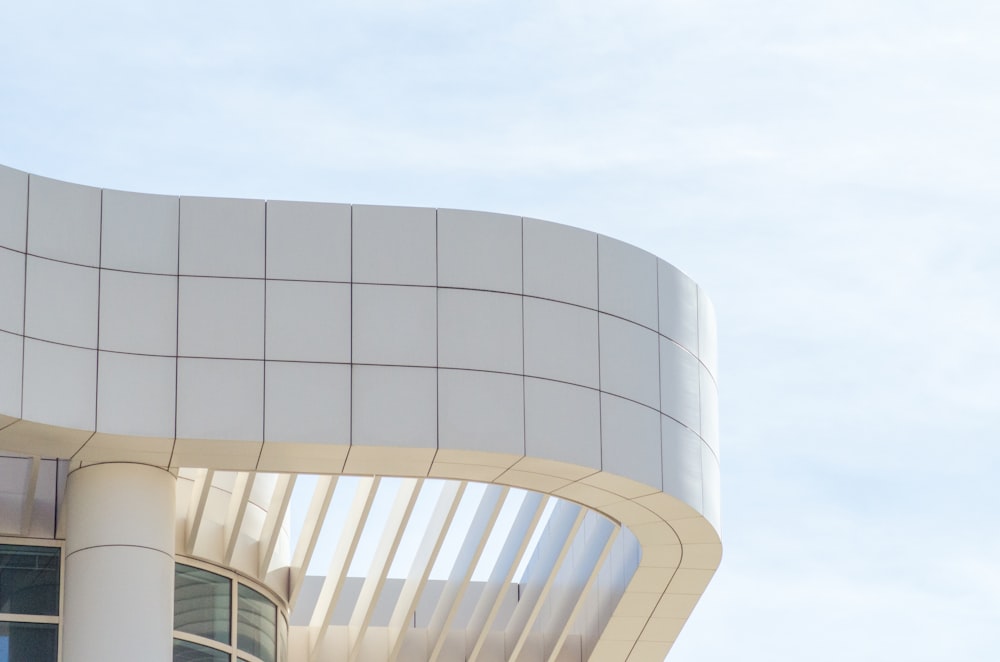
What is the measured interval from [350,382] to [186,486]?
9.39ft

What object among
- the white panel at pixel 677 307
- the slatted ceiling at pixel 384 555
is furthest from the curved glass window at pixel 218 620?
the white panel at pixel 677 307

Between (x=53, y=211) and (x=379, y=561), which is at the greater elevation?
(x=53, y=211)

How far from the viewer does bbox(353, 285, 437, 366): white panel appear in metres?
16.6

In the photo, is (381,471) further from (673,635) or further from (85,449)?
(673,635)

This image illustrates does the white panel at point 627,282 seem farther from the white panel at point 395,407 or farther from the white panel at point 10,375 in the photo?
the white panel at point 10,375

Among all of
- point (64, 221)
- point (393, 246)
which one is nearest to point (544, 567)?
point (393, 246)

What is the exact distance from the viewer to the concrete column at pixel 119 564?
15883mm

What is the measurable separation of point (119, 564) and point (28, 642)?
1709 millimetres

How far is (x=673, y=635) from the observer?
70.0ft

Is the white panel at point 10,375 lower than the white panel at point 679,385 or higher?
lower

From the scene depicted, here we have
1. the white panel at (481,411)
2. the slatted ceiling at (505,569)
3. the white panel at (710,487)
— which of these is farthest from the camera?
the slatted ceiling at (505,569)

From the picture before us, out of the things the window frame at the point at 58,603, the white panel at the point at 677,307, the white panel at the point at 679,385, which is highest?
the white panel at the point at 677,307

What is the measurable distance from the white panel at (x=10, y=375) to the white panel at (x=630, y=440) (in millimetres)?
5647

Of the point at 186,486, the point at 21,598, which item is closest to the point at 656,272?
the point at 186,486
